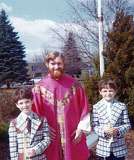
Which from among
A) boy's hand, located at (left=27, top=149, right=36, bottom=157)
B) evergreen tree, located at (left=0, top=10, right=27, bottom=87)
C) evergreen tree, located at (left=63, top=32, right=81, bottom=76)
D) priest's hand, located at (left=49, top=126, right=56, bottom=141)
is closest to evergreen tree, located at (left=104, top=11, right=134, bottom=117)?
priest's hand, located at (left=49, top=126, right=56, bottom=141)

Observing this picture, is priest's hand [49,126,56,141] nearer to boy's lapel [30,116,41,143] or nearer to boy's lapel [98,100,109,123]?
boy's lapel [30,116,41,143]

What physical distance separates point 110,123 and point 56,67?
87cm

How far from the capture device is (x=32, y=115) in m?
4.62

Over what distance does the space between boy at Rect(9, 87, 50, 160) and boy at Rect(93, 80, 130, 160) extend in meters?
0.77

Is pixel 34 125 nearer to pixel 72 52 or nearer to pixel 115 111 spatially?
pixel 115 111

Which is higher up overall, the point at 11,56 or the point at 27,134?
the point at 11,56

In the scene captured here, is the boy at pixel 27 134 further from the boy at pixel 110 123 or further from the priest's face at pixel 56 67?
the boy at pixel 110 123

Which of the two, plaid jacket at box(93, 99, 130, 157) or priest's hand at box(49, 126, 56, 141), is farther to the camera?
plaid jacket at box(93, 99, 130, 157)

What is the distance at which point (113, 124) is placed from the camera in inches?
202

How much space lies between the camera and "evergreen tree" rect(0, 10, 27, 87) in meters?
46.8

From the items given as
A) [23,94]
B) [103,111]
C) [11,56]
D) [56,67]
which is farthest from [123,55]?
[11,56]

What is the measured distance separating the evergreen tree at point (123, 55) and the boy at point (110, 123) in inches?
309

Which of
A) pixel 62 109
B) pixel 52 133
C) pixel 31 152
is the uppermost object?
pixel 62 109

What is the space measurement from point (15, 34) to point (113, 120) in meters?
45.4
